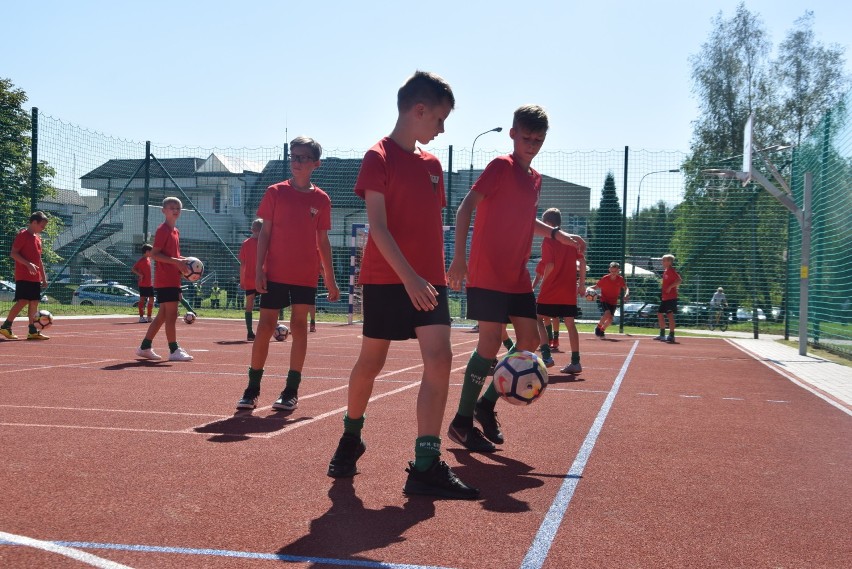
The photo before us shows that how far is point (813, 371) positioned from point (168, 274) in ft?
28.3

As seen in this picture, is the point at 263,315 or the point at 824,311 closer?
the point at 263,315

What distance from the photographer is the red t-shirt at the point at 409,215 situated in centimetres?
416

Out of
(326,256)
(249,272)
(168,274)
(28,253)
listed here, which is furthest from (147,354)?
(249,272)

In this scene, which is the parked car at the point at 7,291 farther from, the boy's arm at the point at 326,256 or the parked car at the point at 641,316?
the parked car at the point at 641,316

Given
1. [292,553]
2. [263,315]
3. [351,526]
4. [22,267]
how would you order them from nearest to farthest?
[292,553] < [351,526] < [263,315] < [22,267]

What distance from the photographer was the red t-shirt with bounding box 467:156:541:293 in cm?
542

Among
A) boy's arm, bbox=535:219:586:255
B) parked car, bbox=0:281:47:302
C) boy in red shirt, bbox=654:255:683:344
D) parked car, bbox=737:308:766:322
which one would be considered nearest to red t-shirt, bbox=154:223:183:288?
boy's arm, bbox=535:219:586:255

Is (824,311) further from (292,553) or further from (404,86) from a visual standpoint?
(292,553)

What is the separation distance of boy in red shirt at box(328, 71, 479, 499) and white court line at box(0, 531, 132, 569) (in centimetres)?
152

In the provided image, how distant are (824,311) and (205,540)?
15386mm

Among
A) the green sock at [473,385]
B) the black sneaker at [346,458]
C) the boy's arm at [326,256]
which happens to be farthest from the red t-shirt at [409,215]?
the boy's arm at [326,256]

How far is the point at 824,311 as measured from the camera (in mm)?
16188

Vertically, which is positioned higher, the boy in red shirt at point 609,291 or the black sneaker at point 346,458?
the boy in red shirt at point 609,291

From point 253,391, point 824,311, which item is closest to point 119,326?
point 253,391
